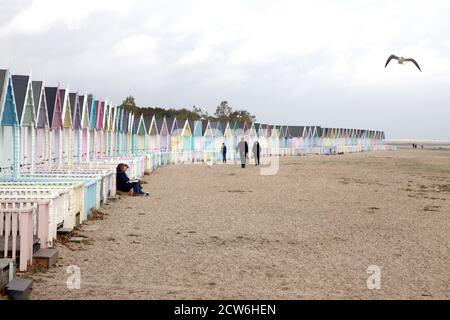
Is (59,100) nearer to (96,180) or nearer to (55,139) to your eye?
(55,139)

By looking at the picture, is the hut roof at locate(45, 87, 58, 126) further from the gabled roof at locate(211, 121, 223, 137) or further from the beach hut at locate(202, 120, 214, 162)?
the gabled roof at locate(211, 121, 223, 137)

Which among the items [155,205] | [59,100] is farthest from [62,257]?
[59,100]

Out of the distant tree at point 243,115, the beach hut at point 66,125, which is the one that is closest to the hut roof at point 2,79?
the beach hut at point 66,125

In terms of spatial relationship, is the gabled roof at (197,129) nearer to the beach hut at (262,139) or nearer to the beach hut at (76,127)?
the beach hut at (262,139)

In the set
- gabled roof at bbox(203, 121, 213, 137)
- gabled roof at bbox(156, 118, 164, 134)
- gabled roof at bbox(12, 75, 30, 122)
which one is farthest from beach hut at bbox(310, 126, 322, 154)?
gabled roof at bbox(12, 75, 30, 122)

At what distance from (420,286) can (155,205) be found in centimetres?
1021

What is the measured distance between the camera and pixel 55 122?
66.1ft

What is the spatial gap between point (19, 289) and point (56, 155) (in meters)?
15.0

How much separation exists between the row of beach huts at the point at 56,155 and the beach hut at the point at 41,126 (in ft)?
0.10

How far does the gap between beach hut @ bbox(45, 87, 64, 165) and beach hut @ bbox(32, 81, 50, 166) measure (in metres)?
0.39

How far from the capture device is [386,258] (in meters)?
10.2

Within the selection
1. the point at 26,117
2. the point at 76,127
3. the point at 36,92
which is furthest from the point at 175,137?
the point at 26,117

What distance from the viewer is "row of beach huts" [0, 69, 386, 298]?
9125mm

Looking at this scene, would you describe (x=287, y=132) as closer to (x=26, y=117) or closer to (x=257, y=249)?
(x=26, y=117)
